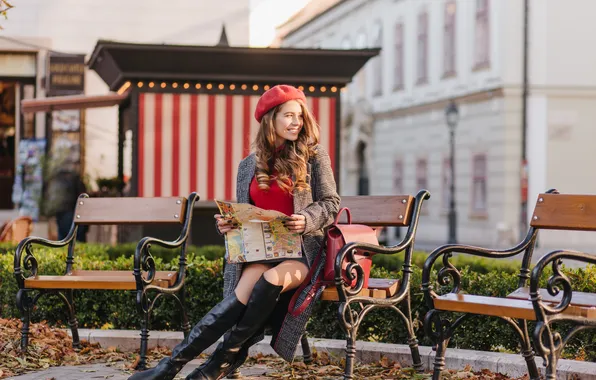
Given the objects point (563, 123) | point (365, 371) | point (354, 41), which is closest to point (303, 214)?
point (365, 371)

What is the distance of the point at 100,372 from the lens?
244 inches

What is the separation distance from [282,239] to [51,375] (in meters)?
1.52

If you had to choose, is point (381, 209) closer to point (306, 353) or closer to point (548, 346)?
point (306, 353)

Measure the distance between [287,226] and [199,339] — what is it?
705 mm

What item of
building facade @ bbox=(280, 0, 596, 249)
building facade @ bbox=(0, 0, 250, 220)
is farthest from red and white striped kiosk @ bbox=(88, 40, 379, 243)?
building facade @ bbox=(280, 0, 596, 249)

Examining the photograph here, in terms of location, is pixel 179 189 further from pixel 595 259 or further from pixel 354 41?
pixel 354 41

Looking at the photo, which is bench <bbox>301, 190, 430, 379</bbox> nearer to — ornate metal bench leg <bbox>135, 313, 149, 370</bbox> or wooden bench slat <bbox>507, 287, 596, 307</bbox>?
wooden bench slat <bbox>507, 287, 596, 307</bbox>

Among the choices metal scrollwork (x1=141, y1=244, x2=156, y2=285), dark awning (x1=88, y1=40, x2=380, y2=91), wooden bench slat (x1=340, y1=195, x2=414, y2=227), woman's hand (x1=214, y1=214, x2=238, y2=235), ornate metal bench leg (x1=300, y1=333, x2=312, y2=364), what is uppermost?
dark awning (x1=88, y1=40, x2=380, y2=91)

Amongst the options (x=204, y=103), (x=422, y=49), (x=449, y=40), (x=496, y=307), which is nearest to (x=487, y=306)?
(x=496, y=307)

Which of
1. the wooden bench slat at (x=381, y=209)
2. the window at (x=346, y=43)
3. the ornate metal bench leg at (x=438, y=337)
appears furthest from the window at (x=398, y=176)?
the ornate metal bench leg at (x=438, y=337)

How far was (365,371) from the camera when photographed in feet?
20.2

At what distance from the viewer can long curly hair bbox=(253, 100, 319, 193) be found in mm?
5715

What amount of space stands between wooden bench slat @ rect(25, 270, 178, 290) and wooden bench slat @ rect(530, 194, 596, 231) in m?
2.13

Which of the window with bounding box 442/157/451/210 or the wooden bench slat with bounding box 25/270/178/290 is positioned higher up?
the window with bounding box 442/157/451/210
